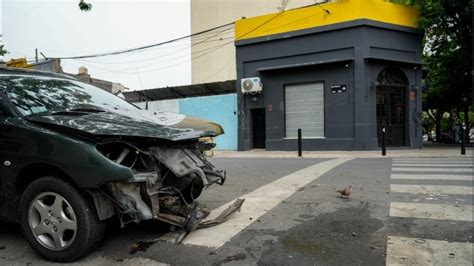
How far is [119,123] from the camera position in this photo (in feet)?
12.2

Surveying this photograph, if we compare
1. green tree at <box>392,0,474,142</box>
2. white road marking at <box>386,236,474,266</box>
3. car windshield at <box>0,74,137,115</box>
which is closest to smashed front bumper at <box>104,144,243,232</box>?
car windshield at <box>0,74,137,115</box>

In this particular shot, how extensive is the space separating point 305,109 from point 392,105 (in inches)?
152

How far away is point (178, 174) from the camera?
12.4ft

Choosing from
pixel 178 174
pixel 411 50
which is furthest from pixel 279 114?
pixel 178 174

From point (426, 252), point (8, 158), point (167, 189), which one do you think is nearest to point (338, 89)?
point (426, 252)

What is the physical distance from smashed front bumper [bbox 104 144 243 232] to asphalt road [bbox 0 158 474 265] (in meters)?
0.25

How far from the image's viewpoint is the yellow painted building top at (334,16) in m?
17.0

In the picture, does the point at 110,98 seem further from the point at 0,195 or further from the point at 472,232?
the point at 472,232

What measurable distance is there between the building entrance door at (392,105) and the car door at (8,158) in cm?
1604

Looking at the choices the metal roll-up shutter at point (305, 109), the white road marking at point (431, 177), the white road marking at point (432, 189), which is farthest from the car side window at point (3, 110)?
the metal roll-up shutter at point (305, 109)

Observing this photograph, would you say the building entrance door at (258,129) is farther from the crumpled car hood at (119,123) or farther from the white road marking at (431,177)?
the crumpled car hood at (119,123)

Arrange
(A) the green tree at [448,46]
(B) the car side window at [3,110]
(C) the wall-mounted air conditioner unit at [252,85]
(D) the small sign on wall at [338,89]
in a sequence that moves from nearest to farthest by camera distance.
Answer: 1. (B) the car side window at [3,110]
2. (A) the green tree at [448,46]
3. (D) the small sign on wall at [338,89]
4. (C) the wall-mounted air conditioner unit at [252,85]

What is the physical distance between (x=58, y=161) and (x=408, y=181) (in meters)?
6.05

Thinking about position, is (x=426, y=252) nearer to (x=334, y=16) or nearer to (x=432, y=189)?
(x=432, y=189)
